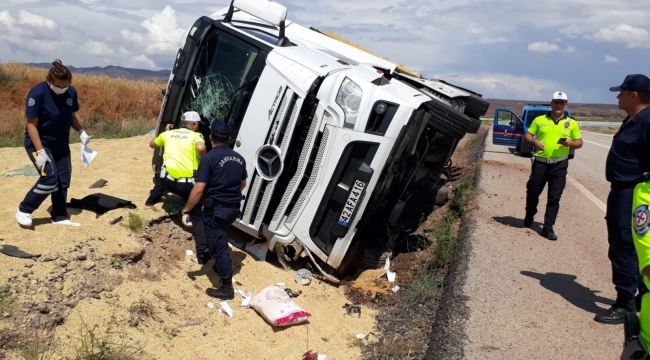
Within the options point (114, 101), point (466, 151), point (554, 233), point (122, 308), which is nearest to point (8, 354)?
point (122, 308)

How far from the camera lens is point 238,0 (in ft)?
20.0

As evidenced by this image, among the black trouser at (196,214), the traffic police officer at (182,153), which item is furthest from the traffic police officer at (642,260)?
the traffic police officer at (182,153)

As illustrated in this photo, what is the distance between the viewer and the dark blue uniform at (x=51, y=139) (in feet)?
16.2

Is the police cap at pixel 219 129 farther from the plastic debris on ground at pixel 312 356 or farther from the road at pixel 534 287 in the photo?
the road at pixel 534 287

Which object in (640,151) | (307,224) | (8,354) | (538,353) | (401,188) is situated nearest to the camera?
(8,354)

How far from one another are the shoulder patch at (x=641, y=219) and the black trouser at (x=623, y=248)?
2.04 metres

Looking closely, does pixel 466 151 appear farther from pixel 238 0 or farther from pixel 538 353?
pixel 538 353

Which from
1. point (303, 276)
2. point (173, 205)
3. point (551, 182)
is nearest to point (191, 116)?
point (173, 205)

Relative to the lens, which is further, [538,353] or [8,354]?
[538,353]

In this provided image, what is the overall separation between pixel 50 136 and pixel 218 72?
1771 millimetres

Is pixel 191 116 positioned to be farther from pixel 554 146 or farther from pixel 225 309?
pixel 554 146

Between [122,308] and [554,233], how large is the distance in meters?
5.16

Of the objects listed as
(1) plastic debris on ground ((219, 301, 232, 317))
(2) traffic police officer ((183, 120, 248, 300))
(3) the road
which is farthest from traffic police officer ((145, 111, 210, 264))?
(3) the road

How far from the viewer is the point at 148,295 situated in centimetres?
466
